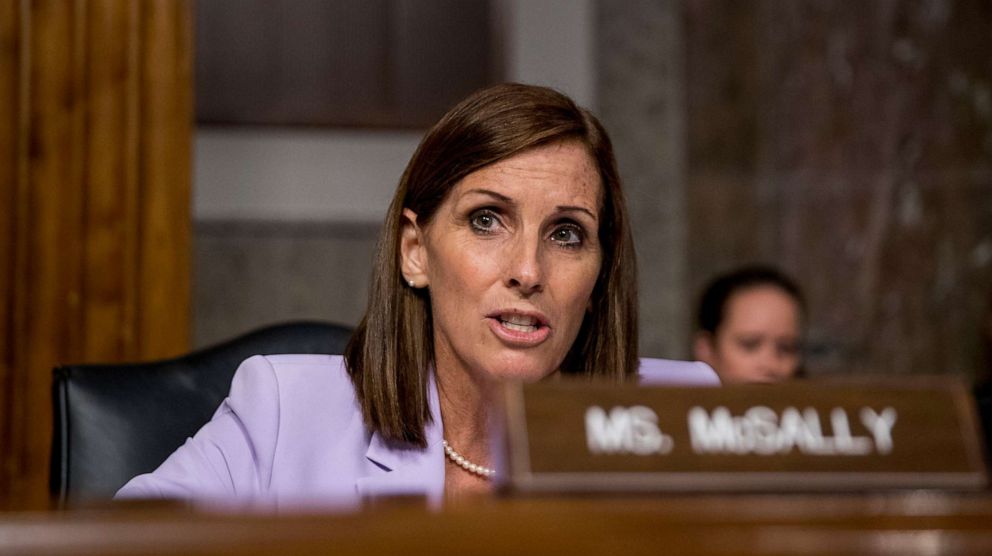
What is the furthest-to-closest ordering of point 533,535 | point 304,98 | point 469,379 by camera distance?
point 304,98
point 469,379
point 533,535

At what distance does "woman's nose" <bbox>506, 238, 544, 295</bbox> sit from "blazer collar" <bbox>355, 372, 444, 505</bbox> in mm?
246

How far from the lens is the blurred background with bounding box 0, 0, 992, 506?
3.57m

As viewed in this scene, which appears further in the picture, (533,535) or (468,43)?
(468,43)

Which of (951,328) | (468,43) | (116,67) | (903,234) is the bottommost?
(951,328)

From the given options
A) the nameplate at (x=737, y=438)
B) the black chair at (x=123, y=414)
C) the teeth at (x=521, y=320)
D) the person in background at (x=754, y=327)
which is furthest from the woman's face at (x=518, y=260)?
the person in background at (x=754, y=327)

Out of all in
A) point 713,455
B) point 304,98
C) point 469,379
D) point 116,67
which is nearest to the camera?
point 713,455

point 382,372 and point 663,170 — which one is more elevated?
point 663,170

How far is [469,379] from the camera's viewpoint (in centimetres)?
167

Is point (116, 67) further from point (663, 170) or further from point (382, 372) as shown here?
point (663, 170)

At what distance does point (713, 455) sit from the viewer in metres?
0.77

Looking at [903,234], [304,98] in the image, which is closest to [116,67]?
[304,98]

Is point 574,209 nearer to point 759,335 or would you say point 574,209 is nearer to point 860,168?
point 759,335

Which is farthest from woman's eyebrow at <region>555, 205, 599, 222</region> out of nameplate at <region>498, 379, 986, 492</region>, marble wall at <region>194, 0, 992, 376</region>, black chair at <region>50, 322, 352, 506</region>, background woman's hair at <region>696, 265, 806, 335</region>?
marble wall at <region>194, 0, 992, 376</region>

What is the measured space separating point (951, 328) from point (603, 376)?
253cm
